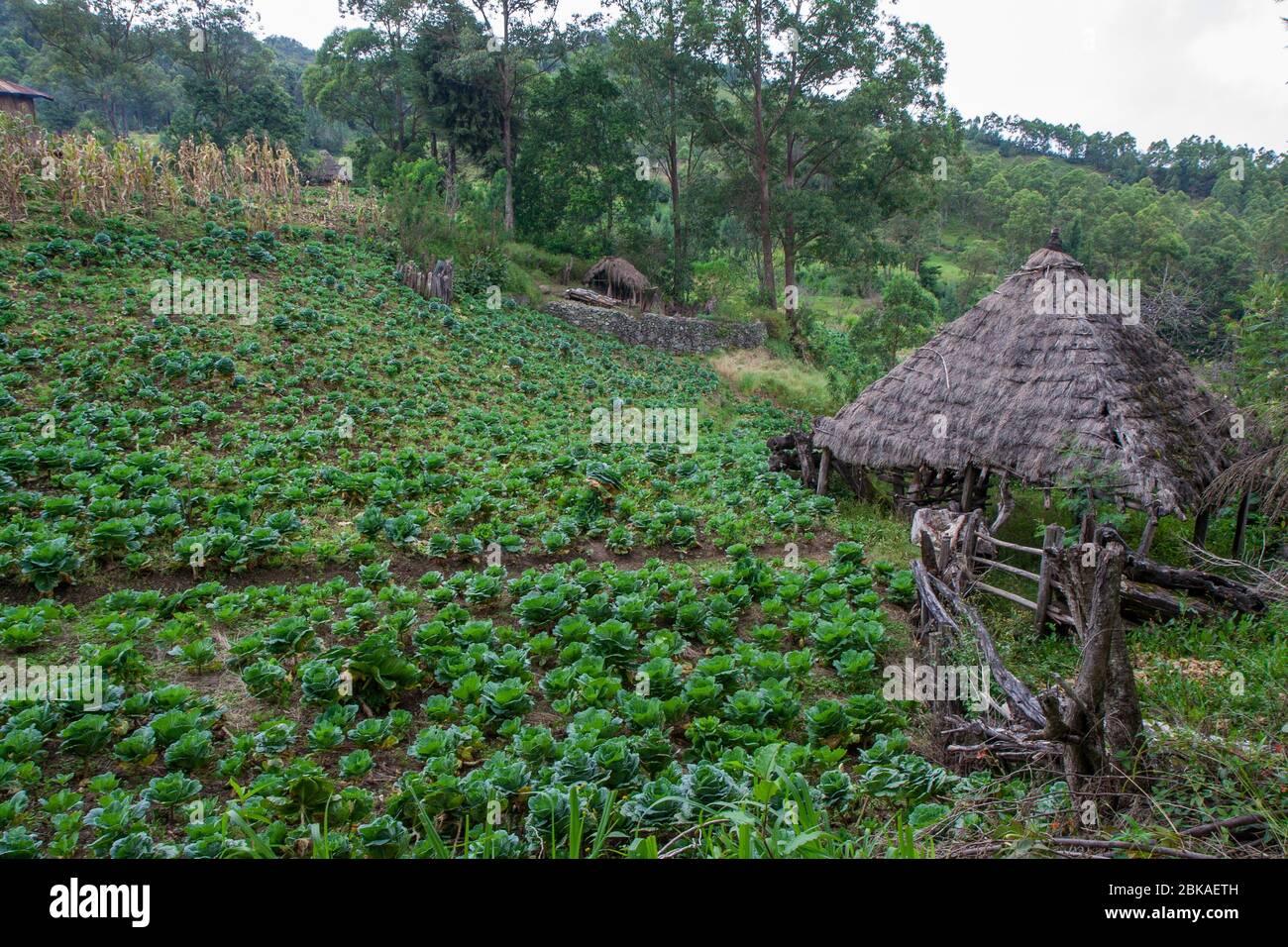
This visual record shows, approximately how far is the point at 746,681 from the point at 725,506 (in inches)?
205

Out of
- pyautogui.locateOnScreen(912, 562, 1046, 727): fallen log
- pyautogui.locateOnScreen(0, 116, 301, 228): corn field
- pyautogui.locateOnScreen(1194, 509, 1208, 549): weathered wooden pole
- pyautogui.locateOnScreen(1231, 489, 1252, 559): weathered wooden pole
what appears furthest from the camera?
pyautogui.locateOnScreen(0, 116, 301, 228): corn field

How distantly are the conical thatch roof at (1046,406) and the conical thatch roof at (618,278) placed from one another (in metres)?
15.4

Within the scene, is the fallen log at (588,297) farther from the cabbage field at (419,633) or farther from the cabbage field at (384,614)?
the cabbage field at (419,633)

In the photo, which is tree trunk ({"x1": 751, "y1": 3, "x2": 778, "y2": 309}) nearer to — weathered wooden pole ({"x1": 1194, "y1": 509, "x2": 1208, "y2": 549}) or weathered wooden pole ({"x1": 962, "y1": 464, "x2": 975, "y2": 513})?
weathered wooden pole ({"x1": 962, "y1": 464, "x2": 975, "y2": 513})

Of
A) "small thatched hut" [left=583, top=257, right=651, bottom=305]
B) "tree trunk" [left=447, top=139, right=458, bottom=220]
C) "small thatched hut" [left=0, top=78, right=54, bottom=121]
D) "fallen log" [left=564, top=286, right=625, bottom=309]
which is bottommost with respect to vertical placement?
"fallen log" [left=564, top=286, right=625, bottom=309]

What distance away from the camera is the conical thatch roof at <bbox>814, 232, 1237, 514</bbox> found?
8.83m

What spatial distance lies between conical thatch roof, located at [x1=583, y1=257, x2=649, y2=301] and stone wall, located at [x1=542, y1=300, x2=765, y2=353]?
187 centimetres

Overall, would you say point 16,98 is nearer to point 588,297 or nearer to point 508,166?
point 508,166

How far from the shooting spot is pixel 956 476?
36.6ft

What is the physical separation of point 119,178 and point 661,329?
1444cm

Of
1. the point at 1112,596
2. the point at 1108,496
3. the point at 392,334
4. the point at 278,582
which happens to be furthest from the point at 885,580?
the point at 392,334

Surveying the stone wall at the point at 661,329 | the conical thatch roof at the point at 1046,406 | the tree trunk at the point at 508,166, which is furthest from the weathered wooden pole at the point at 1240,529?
the tree trunk at the point at 508,166

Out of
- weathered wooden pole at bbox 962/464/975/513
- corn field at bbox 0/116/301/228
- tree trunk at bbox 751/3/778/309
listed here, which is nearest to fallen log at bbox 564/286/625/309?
tree trunk at bbox 751/3/778/309

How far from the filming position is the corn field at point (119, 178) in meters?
15.9
